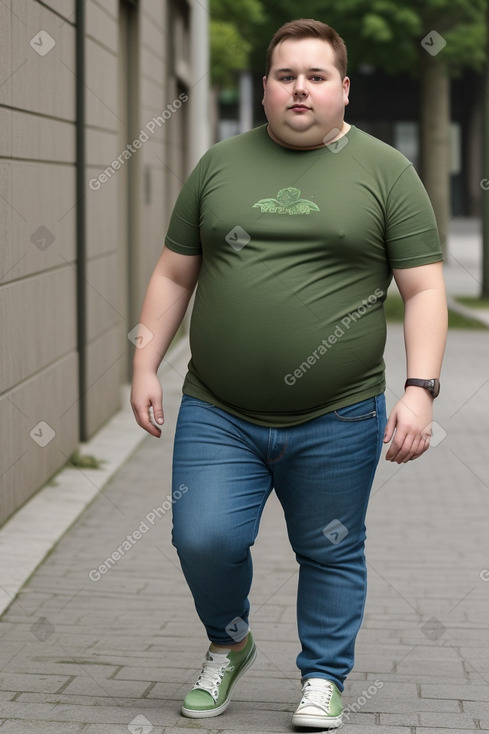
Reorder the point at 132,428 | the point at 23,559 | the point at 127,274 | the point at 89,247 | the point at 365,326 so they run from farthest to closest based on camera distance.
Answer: the point at 127,274
the point at 132,428
the point at 89,247
the point at 23,559
the point at 365,326

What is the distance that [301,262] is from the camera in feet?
11.6

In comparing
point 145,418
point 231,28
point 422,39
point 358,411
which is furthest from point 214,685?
point 231,28

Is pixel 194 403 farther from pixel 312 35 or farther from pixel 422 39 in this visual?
pixel 422 39

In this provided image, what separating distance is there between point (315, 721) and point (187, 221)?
1.36m

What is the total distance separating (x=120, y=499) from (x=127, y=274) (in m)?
4.40

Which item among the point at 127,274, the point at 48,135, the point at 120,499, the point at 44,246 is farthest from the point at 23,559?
the point at 127,274

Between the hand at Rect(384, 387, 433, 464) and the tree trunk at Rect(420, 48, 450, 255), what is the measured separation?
2141cm

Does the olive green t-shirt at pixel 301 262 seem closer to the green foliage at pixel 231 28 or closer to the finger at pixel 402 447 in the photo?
the finger at pixel 402 447

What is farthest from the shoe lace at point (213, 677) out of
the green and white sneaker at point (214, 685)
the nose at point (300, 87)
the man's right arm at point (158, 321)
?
the nose at point (300, 87)

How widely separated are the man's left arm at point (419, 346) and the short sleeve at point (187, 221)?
1.79 feet

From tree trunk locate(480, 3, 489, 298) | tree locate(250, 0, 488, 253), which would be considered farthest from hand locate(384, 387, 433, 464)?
tree locate(250, 0, 488, 253)

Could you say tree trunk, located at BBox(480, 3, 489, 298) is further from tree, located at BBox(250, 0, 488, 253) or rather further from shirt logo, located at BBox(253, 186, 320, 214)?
shirt logo, located at BBox(253, 186, 320, 214)

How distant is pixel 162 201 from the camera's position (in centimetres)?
1352

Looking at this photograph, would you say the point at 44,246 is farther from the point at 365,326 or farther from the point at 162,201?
the point at 162,201
